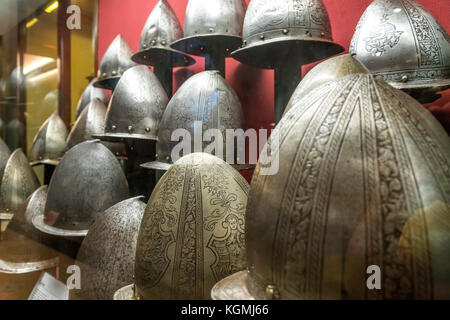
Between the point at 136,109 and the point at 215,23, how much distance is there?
1.90 ft

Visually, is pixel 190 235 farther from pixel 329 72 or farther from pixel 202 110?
pixel 202 110

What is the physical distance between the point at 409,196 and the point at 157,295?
607mm

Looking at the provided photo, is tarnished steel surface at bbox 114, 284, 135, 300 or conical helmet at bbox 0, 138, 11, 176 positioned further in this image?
conical helmet at bbox 0, 138, 11, 176

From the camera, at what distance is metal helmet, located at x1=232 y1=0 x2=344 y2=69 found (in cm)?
142

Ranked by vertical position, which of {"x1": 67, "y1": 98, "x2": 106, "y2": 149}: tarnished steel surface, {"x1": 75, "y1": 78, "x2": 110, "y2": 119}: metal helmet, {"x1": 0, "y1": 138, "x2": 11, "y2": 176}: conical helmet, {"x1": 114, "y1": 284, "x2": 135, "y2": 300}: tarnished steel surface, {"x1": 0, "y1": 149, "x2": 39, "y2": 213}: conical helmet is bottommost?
{"x1": 114, "y1": 284, "x2": 135, "y2": 300}: tarnished steel surface

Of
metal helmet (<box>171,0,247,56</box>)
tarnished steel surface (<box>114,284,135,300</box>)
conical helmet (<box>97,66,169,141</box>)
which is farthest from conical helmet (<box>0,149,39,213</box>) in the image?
tarnished steel surface (<box>114,284,135,300</box>)

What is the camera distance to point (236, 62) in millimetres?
1860

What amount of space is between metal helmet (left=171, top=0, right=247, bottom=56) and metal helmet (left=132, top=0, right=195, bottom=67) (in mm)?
220

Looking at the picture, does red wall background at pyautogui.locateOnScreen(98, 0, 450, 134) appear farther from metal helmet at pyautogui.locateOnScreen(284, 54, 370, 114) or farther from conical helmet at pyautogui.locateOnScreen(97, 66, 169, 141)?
metal helmet at pyautogui.locateOnScreen(284, 54, 370, 114)

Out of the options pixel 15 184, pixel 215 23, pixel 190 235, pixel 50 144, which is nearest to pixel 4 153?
pixel 15 184

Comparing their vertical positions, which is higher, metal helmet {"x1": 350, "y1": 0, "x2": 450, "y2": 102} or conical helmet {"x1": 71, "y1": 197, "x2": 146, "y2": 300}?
metal helmet {"x1": 350, "y1": 0, "x2": 450, "y2": 102}

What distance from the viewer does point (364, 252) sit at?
1.93 feet

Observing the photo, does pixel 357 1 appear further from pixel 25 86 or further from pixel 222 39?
pixel 25 86

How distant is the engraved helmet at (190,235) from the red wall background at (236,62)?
1.97ft
